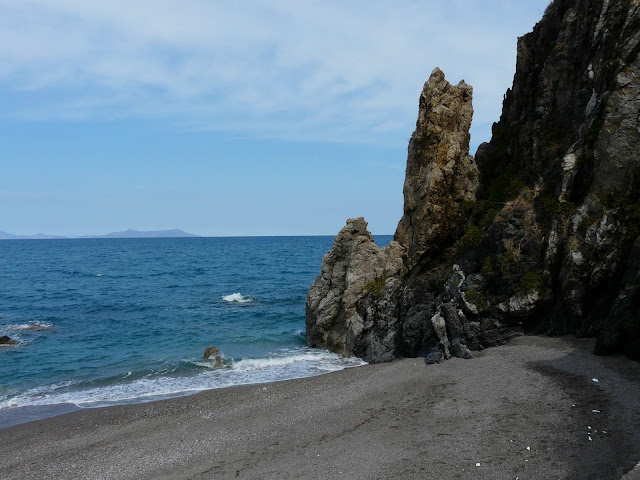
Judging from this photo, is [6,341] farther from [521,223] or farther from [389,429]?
[521,223]

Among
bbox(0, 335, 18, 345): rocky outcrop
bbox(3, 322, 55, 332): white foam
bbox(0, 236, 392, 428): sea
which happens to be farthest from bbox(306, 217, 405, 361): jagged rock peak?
bbox(3, 322, 55, 332): white foam

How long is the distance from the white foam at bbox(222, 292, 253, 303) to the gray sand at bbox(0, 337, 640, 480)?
33.4 m

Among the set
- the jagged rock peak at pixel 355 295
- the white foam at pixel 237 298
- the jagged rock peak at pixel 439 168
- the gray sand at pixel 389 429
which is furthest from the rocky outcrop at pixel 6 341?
the jagged rock peak at pixel 439 168

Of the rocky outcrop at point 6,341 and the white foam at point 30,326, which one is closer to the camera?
the rocky outcrop at point 6,341

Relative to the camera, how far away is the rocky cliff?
20.6 meters

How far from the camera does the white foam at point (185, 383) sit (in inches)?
987

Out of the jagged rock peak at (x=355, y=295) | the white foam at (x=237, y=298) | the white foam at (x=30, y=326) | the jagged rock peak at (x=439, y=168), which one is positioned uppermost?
the jagged rock peak at (x=439, y=168)

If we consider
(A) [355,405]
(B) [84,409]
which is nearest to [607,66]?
(A) [355,405]

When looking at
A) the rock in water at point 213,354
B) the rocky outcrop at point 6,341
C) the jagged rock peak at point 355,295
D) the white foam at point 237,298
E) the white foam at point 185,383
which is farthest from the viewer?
the white foam at point 237,298

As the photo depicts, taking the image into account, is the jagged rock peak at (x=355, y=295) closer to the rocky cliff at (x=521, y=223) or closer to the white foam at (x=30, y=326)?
the rocky cliff at (x=521, y=223)

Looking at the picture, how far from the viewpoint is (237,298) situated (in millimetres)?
58469

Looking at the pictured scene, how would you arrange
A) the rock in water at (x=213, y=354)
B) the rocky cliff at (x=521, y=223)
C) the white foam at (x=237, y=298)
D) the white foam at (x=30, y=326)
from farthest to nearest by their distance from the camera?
the white foam at (x=237, y=298) → the white foam at (x=30, y=326) → the rock in water at (x=213, y=354) → the rocky cliff at (x=521, y=223)

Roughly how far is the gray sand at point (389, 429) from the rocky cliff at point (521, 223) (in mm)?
1872

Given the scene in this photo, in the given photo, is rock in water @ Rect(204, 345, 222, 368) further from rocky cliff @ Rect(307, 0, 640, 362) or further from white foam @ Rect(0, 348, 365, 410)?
rocky cliff @ Rect(307, 0, 640, 362)
